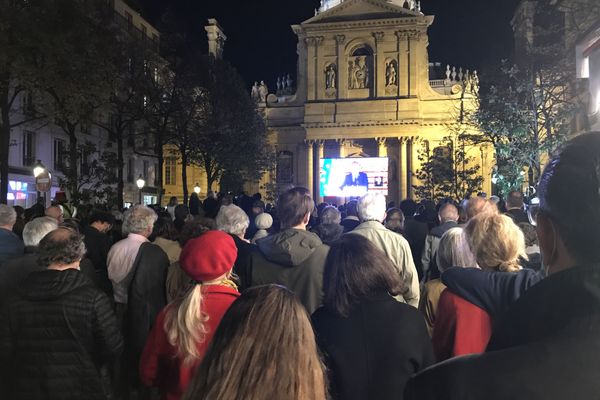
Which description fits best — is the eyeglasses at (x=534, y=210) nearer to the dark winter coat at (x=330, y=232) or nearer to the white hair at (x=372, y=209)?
the white hair at (x=372, y=209)

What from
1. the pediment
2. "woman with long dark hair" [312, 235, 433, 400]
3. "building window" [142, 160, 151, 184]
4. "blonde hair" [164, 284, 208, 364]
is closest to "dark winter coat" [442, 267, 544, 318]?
"woman with long dark hair" [312, 235, 433, 400]

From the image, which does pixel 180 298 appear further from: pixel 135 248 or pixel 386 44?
pixel 386 44

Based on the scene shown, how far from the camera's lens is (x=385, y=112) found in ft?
148

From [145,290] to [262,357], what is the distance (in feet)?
12.5

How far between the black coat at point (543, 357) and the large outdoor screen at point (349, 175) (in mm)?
19985

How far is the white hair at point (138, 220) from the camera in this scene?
5570 mm

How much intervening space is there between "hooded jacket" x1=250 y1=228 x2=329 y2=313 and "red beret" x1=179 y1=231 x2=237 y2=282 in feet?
2.83

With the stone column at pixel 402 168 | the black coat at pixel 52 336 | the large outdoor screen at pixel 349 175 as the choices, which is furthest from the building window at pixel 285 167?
the black coat at pixel 52 336

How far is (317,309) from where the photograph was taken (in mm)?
2785

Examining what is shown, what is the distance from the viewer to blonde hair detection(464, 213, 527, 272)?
341 cm

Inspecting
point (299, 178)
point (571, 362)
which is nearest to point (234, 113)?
point (299, 178)

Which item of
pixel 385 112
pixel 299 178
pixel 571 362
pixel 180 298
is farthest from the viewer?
pixel 299 178

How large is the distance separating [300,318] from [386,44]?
4646 centimetres

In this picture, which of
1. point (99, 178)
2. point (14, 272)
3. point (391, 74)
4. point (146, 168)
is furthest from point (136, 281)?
point (146, 168)
